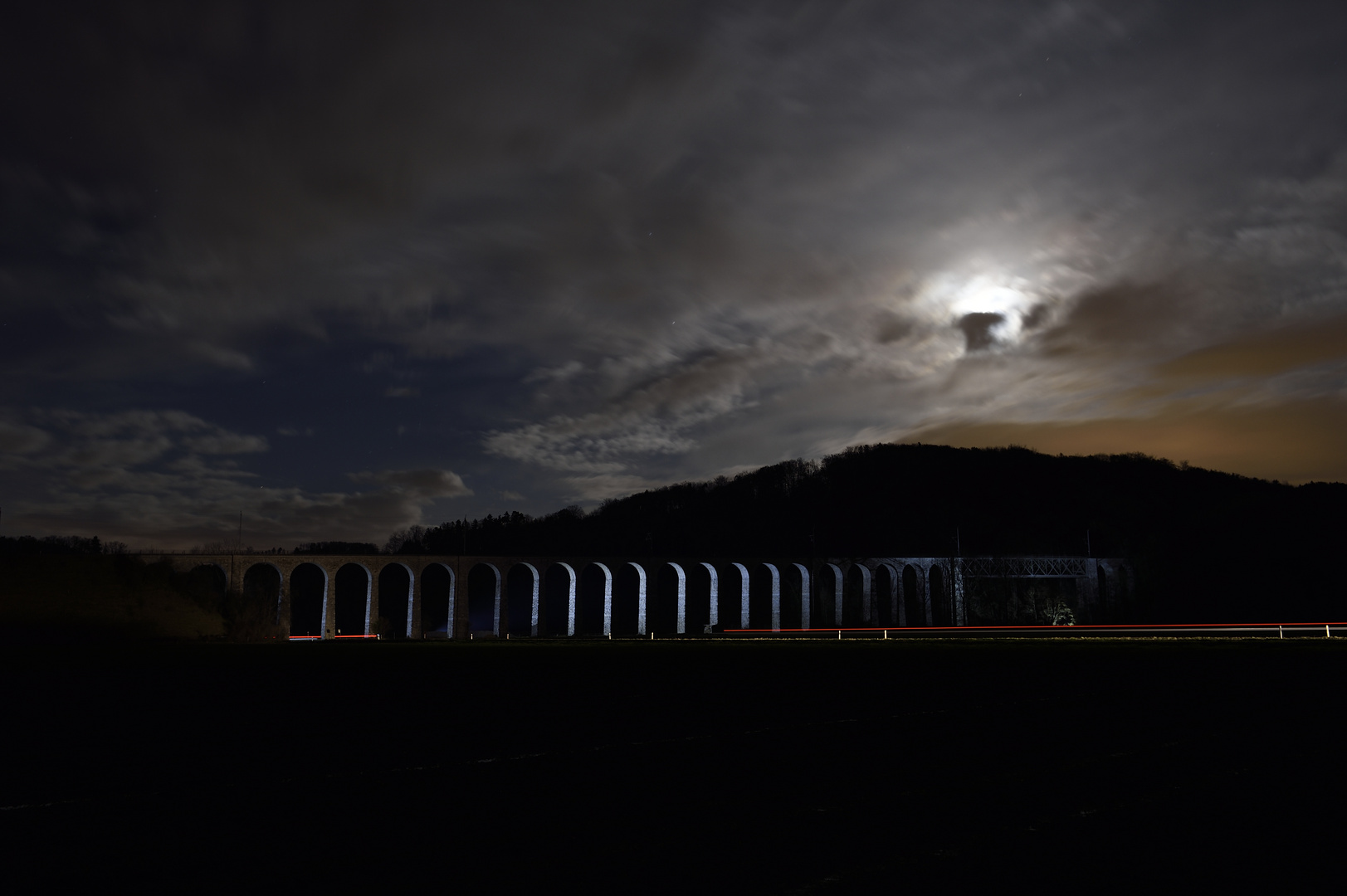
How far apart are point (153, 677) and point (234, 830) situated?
17.5 meters

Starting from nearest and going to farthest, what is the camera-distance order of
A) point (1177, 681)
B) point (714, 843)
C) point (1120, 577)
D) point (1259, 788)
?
point (714, 843), point (1259, 788), point (1177, 681), point (1120, 577)

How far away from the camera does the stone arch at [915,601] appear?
362 ft

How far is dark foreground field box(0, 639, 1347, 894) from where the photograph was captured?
14.0 feet

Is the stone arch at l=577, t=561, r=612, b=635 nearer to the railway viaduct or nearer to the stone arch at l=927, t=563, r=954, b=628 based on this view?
the railway viaduct

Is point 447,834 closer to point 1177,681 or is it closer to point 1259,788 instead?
point 1259,788

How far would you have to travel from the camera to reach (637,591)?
187 meters

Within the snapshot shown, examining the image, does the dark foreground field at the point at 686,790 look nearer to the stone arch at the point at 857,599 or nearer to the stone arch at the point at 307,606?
the stone arch at the point at 857,599

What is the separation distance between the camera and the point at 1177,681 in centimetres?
1606

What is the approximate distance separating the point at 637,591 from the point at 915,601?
76377 millimetres

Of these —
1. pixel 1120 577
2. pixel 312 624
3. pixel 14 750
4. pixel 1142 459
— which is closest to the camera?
pixel 14 750

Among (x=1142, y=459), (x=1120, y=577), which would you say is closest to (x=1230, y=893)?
(x=1120, y=577)

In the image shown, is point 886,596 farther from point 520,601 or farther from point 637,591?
point 520,601

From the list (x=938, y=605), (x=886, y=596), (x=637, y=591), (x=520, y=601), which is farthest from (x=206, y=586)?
(x=637, y=591)

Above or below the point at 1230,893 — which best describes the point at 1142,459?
above
